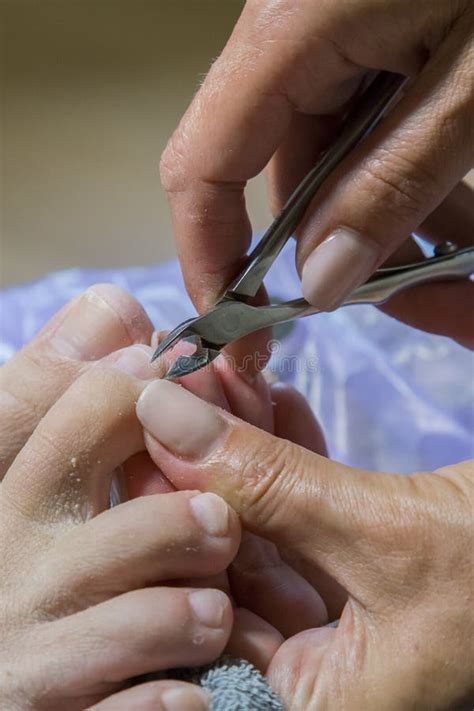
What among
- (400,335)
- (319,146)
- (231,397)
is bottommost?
(400,335)

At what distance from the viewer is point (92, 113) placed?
1.69 metres

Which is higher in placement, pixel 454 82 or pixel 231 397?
pixel 454 82

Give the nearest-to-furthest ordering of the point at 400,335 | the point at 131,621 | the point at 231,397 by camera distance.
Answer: the point at 131,621 < the point at 231,397 < the point at 400,335

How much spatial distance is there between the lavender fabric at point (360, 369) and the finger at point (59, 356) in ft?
1.01

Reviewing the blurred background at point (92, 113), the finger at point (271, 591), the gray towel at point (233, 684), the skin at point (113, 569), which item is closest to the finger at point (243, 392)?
the skin at point (113, 569)

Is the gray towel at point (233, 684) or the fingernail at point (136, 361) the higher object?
the fingernail at point (136, 361)

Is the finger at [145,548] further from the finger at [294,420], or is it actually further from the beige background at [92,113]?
the beige background at [92,113]

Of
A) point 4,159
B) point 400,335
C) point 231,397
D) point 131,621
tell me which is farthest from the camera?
point 4,159

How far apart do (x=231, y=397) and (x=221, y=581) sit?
150 millimetres

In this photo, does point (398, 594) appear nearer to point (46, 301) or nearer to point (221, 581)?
point (221, 581)

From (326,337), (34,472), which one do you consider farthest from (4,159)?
(34,472)

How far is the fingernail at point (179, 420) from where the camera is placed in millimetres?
517

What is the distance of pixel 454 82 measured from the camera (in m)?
0.52

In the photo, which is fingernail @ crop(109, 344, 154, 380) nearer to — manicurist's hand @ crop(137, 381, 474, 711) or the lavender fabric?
manicurist's hand @ crop(137, 381, 474, 711)
